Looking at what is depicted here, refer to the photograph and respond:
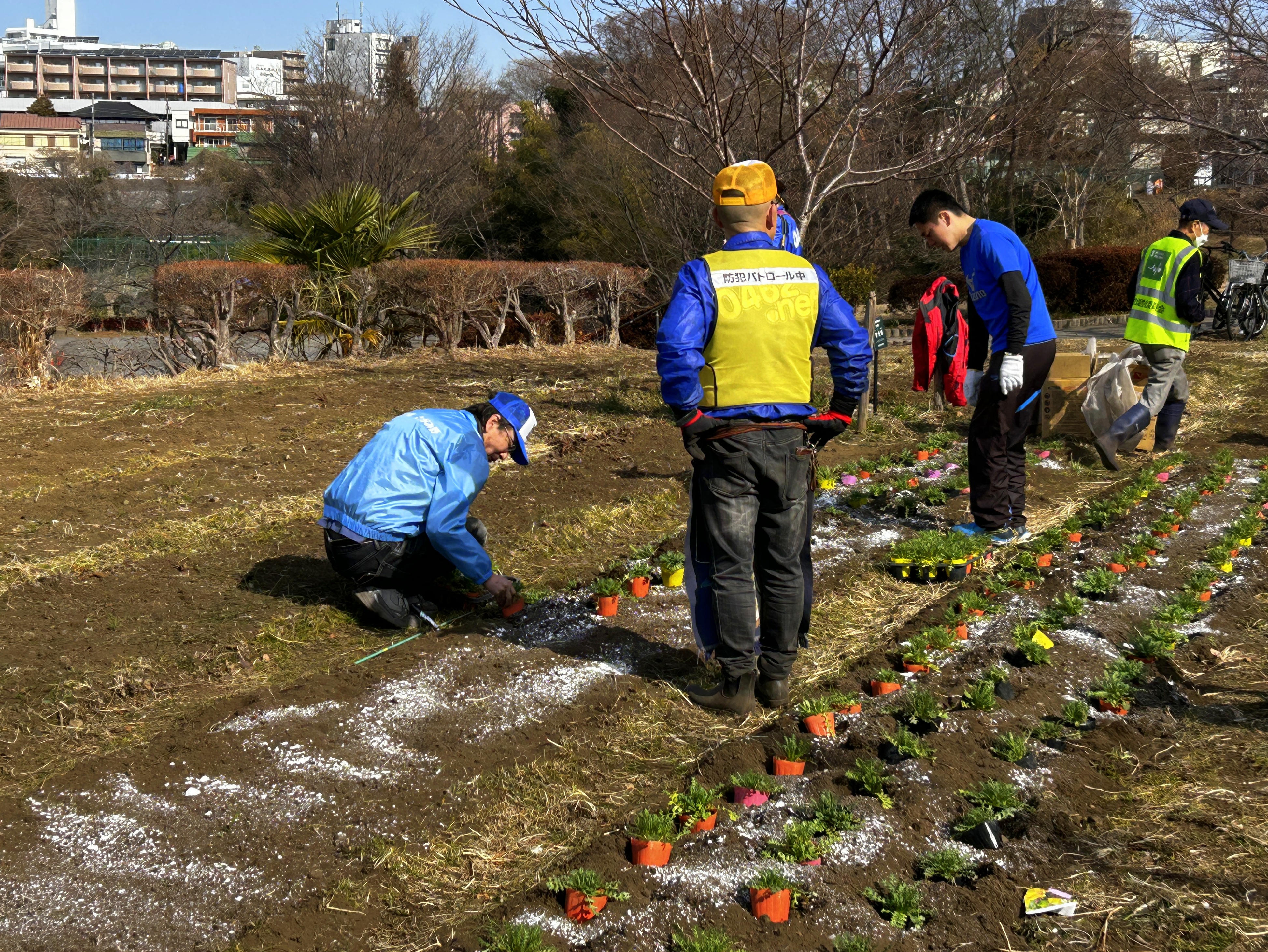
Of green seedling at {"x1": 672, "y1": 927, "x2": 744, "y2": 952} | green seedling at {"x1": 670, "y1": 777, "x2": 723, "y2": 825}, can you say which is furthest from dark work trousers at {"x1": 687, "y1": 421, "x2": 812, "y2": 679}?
green seedling at {"x1": 672, "y1": 927, "x2": 744, "y2": 952}

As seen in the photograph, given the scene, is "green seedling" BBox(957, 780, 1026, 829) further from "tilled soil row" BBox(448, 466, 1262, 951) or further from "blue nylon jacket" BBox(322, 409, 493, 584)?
"blue nylon jacket" BBox(322, 409, 493, 584)

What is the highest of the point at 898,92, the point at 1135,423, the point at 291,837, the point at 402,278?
the point at 898,92

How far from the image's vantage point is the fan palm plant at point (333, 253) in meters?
13.7

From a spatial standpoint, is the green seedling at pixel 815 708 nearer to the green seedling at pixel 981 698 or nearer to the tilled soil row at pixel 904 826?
the tilled soil row at pixel 904 826

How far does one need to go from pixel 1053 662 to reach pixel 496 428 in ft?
8.49

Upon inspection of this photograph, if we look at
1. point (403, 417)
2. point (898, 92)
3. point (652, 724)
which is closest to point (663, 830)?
point (652, 724)

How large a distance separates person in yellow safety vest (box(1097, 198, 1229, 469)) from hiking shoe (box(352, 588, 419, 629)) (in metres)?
5.33

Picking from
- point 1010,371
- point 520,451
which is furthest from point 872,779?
point 1010,371

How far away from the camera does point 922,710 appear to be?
4.09 meters

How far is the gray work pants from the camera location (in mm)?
8312

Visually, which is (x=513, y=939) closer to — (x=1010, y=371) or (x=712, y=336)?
(x=712, y=336)

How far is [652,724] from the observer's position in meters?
4.30

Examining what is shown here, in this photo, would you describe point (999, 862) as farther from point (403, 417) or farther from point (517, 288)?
point (517, 288)

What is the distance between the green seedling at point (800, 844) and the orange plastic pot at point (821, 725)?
653mm
